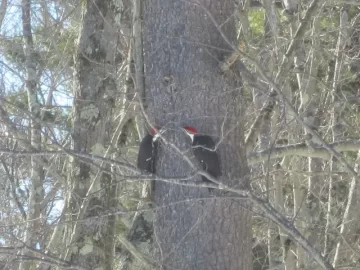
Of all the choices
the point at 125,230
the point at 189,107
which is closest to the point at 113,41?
the point at 189,107

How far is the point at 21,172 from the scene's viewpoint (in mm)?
7688

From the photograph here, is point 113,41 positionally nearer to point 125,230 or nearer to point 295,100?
point 295,100

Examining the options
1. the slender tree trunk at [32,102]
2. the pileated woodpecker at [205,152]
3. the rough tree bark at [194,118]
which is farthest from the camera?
the slender tree trunk at [32,102]

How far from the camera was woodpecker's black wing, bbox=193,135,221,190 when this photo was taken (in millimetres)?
3740

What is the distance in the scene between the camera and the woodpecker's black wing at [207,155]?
3.74m

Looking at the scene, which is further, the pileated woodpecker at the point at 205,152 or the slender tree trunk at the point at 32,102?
the slender tree trunk at the point at 32,102

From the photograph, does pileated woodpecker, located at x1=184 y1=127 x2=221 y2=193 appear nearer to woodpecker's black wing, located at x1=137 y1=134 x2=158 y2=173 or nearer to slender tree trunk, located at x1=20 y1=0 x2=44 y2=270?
woodpecker's black wing, located at x1=137 y1=134 x2=158 y2=173

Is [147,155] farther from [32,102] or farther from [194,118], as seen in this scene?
[32,102]

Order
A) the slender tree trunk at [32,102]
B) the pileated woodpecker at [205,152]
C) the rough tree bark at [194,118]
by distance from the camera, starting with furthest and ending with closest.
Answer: the slender tree trunk at [32,102], the rough tree bark at [194,118], the pileated woodpecker at [205,152]

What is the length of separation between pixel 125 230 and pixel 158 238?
336 cm

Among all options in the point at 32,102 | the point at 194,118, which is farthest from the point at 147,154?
the point at 32,102

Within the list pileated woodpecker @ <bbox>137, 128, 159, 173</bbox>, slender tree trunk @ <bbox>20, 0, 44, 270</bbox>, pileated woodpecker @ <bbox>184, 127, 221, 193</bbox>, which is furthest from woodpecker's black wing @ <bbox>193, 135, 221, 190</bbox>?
slender tree trunk @ <bbox>20, 0, 44, 270</bbox>

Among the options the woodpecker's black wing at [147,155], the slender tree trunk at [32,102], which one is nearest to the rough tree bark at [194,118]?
the woodpecker's black wing at [147,155]

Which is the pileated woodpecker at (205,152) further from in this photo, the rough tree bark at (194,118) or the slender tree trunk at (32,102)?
the slender tree trunk at (32,102)
